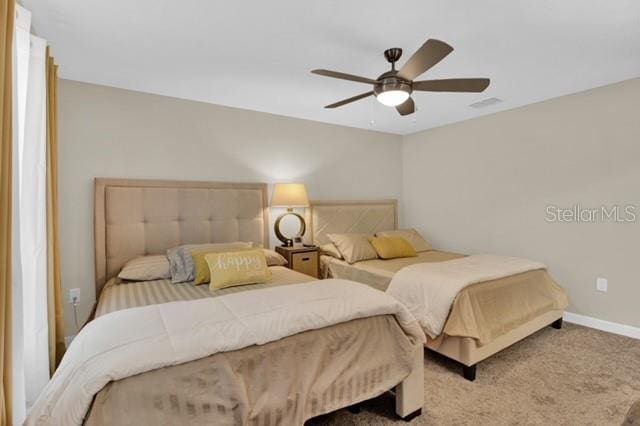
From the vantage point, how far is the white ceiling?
184 cm

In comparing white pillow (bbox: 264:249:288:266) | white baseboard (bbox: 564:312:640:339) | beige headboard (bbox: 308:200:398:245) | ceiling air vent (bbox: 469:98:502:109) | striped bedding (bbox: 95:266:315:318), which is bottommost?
white baseboard (bbox: 564:312:640:339)

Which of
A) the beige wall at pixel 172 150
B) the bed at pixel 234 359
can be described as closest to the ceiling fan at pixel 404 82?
the bed at pixel 234 359

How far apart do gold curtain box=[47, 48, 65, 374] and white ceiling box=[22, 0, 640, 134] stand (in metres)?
0.36

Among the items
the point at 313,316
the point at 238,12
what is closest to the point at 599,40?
the point at 238,12

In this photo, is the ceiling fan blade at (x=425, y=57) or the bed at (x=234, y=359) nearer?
the bed at (x=234, y=359)

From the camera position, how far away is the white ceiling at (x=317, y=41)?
1.84 metres

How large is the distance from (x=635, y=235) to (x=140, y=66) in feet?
14.7

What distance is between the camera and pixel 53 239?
7.20 ft

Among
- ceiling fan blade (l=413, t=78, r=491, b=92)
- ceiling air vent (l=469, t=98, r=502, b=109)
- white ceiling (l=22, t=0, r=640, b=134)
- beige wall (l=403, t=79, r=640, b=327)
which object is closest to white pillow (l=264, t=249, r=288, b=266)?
white ceiling (l=22, t=0, r=640, b=134)

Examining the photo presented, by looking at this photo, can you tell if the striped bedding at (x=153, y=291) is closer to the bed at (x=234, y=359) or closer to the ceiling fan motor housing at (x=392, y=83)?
the bed at (x=234, y=359)

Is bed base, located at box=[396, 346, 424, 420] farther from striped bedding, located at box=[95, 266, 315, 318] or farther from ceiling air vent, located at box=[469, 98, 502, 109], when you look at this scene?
ceiling air vent, located at box=[469, 98, 502, 109]

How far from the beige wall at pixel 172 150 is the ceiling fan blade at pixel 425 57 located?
6.86 ft

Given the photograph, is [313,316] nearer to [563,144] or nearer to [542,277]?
[542,277]

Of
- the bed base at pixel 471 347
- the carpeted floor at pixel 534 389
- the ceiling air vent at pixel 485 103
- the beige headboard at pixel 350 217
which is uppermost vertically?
the ceiling air vent at pixel 485 103
